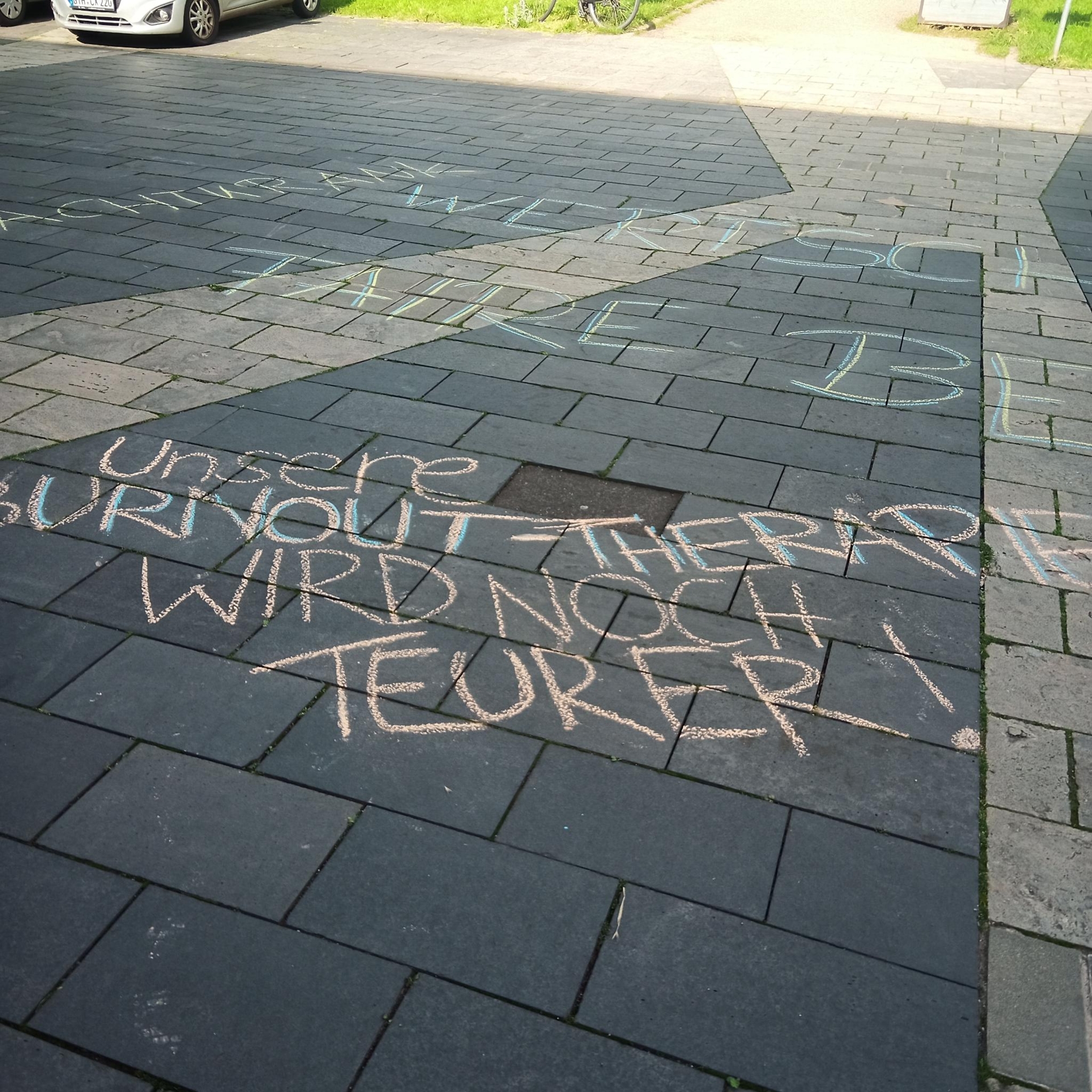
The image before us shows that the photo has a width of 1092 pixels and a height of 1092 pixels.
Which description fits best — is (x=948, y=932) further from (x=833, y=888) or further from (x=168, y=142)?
(x=168, y=142)

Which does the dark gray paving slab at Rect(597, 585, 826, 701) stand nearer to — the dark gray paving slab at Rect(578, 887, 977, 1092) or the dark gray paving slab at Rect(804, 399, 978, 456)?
the dark gray paving slab at Rect(578, 887, 977, 1092)

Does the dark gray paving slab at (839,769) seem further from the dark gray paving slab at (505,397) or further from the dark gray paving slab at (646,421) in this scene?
the dark gray paving slab at (505,397)

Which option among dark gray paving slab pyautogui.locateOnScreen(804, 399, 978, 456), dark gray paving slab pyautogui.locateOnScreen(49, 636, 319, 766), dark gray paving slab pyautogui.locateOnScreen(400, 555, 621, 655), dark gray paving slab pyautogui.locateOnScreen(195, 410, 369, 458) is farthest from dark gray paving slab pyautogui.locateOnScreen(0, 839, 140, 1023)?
dark gray paving slab pyautogui.locateOnScreen(804, 399, 978, 456)

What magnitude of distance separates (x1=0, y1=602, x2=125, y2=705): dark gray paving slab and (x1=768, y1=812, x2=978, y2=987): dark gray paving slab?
2.41m

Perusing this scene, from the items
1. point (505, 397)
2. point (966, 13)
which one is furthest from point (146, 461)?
point (966, 13)

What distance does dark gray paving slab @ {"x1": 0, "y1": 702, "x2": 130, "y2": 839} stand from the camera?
3098 millimetres

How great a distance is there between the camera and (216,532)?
4422 millimetres

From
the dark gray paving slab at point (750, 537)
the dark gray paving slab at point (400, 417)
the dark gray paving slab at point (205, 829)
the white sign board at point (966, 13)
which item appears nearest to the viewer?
the dark gray paving slab at point (205, 829)

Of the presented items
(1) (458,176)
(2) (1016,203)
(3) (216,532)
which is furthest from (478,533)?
(2) (1016,203)

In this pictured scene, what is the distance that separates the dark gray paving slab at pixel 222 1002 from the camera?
2.46 m

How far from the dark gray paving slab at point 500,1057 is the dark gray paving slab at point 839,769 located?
953mm

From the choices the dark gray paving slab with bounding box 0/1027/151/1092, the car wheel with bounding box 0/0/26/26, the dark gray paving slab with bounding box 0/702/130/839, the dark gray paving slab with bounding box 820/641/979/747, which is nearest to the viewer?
the dark gray paving slab with bounding box 0/1027/151/1092

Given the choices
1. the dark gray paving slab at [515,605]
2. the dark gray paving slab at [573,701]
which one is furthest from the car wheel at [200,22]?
the dark gray paving slab at [573,701]

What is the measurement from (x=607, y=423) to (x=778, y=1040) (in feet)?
11.0
